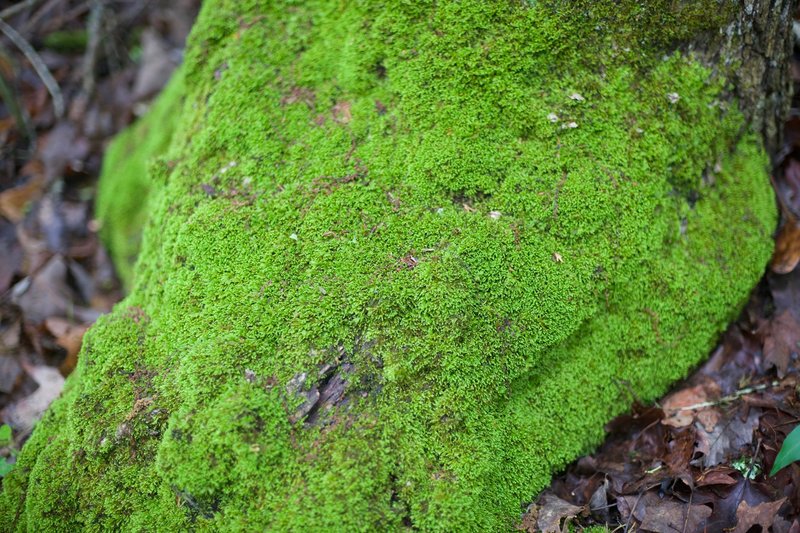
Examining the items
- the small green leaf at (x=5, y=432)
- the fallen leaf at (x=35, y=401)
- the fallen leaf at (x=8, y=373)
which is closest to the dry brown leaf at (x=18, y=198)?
the fallen leaf at (x=8, y=373)

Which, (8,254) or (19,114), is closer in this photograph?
(8,254)

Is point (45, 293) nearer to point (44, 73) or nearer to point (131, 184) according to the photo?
point (131, 184)

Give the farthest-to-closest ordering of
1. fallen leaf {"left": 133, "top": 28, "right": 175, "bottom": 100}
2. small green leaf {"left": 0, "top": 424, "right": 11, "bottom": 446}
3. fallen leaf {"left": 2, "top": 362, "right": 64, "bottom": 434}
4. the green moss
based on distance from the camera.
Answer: fallen leaf {"left": 133, "top": 28, "right": 175, "bottom": 100}, the green moss, fallen leaf {"left": 2, "top": 362, "right": 64, "bottom": 434}, small green leaf {"left": 0, "top": 424, "right": 11, "bottom": 446}

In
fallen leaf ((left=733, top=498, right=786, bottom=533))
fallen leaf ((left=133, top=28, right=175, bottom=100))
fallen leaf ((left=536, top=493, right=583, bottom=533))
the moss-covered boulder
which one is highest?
fallen leaf ((left=133, top=28, right=175, bottom=100))

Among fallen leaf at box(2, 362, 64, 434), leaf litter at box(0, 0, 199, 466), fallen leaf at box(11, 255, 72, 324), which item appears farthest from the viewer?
fallen leaf at box(11, 255, 72, 324)

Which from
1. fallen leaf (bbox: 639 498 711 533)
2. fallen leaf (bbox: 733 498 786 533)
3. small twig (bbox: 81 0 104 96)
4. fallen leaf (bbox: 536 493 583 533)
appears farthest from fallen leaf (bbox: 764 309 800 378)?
small twig (bbox: 81 0 104 96)

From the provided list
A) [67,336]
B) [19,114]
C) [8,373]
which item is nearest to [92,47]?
[19,114]

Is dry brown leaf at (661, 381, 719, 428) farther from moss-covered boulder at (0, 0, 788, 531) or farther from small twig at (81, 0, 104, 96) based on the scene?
small twig at (81, 0, 104, 96)

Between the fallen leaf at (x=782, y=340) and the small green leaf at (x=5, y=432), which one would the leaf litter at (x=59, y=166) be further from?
the fallen leaf at (x=782, y=340)
